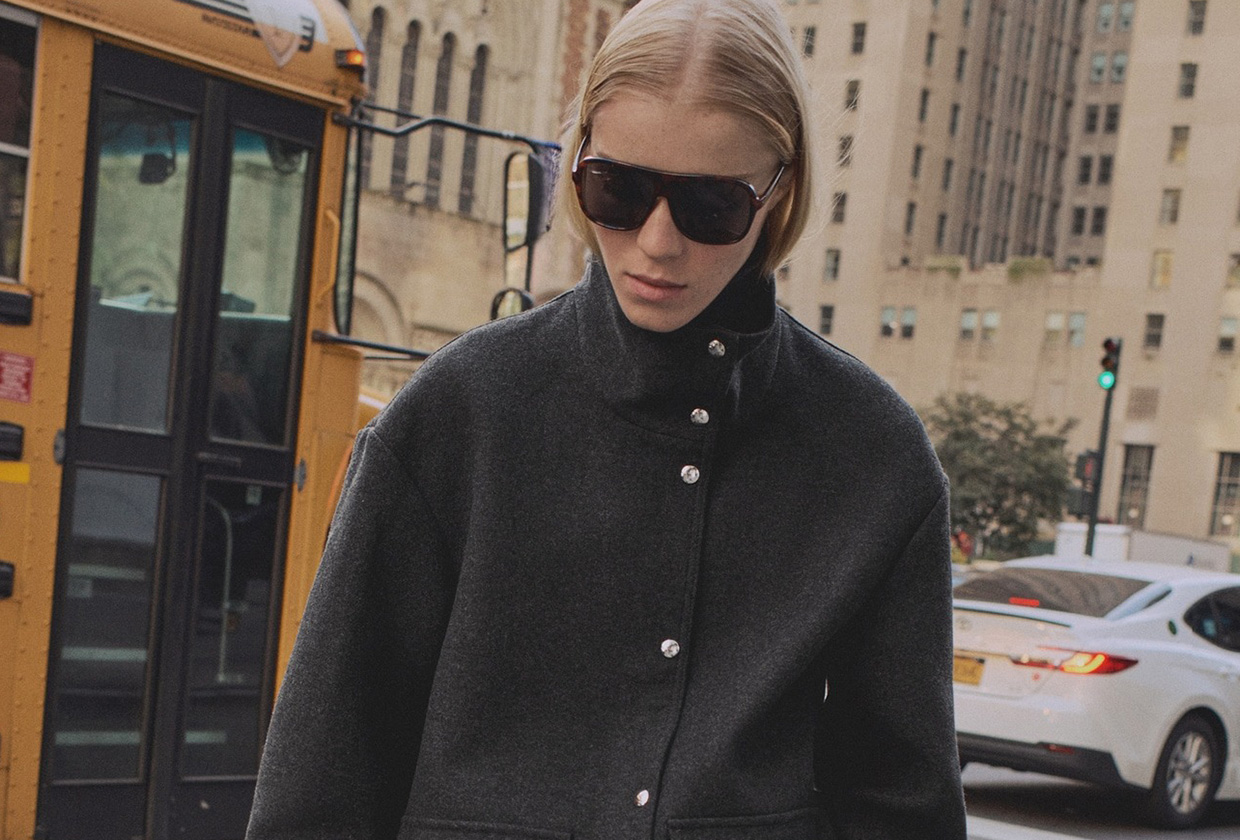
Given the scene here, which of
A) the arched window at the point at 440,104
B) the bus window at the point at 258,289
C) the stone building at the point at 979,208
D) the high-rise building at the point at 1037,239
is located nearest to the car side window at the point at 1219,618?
the bus window at the point at 258,289

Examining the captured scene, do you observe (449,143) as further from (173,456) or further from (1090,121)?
(1090,121)

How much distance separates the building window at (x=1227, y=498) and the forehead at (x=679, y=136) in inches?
2529

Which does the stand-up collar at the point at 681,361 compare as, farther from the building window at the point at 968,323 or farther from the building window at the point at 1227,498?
the building window at the point at 968,323

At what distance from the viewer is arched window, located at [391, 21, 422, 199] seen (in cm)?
4441

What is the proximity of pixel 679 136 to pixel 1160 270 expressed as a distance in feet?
217

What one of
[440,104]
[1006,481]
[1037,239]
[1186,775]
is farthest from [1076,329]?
[1186,775]

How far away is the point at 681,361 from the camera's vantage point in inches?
67.2

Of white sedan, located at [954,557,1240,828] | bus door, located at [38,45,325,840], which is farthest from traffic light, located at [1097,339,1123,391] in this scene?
bus door, located at [38,45,325,840]

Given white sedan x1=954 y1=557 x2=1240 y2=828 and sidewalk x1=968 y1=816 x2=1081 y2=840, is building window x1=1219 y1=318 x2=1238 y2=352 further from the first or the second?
sidewalk x1=968 y1=816 x2=1081 y2=840

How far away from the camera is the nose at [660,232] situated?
5.34 ft

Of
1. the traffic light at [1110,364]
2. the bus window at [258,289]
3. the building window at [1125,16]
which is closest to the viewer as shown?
the bus window at [258,289]

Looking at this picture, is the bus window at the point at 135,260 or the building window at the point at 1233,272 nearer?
the bus window at the point at 135,260

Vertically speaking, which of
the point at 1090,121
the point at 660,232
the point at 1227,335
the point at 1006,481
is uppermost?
the point at 1090,121

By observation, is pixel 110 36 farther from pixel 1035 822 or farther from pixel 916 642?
pixel 1035 822
